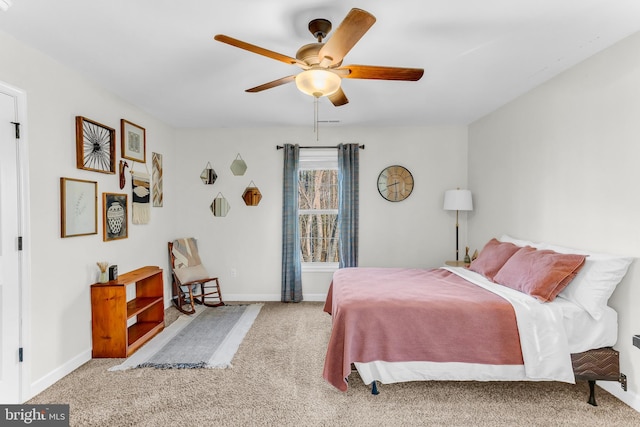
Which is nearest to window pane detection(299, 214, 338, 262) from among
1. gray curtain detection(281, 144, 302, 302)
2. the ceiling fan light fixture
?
gray curtain detection(281, 144, 302, 302)

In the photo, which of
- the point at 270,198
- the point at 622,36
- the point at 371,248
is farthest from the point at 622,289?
the point at 270,198

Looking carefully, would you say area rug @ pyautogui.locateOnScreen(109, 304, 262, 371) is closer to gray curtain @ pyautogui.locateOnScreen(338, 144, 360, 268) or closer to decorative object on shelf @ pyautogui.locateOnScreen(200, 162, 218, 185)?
gray curtain @ pyautogui.locateOnScreen(338, 144, 360, 268)

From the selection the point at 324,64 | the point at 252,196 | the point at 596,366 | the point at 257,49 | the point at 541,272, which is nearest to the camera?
the point at 257,49

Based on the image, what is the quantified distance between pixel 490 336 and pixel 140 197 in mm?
3716

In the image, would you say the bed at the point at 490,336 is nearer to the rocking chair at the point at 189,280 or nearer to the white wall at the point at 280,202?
the white wall at the point at 280,202

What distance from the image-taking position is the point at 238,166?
15.6 feet

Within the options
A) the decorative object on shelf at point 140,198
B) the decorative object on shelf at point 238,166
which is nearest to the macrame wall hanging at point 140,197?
the decorative object on shelf at point 140,198

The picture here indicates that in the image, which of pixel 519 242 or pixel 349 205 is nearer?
pixel 519 242

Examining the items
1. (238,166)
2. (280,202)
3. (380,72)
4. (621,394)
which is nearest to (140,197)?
(238,166)

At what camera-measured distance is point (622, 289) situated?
7.68ft

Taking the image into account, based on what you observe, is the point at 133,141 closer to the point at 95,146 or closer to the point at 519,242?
the point at 95,146

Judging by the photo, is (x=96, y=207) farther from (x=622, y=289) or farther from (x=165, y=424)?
(x=622, y=289)

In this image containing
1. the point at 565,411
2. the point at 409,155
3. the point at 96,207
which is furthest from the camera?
the point at 409,155

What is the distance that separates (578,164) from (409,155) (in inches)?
86.7
